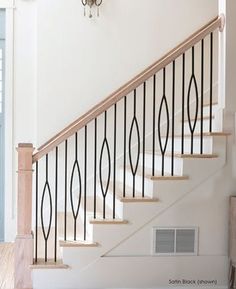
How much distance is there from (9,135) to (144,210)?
2.14 meters

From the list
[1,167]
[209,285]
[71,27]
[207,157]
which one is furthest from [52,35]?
[209,285]

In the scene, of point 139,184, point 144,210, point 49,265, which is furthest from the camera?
point 139,184

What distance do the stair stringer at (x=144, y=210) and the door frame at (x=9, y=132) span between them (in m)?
1.74

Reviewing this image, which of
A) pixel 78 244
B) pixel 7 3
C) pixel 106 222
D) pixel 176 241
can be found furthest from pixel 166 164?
pixel 7 3

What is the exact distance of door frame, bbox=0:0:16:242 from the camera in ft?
16.5

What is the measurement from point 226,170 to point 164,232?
74 cm

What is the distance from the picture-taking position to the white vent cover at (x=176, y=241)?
368 cm

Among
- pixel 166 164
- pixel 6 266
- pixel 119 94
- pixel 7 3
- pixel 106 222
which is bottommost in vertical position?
pixel 6 266

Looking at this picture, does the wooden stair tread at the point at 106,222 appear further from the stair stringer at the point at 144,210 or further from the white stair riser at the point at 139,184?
the white stair riser at the point at 139,184

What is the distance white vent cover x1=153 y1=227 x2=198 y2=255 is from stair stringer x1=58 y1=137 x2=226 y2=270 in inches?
7.6

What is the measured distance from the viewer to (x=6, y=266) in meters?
4.18

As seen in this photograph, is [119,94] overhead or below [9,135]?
overhead

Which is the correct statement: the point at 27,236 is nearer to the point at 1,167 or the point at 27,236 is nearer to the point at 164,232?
the point at 164,232

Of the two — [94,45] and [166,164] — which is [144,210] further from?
[94,45]
